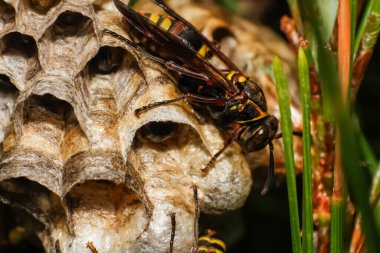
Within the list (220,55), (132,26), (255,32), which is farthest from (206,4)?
(132,26)

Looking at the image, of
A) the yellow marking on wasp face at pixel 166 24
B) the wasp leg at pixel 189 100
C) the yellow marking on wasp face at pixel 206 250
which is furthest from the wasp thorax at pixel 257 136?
the yellow marking on wasp face at pixel 166 24

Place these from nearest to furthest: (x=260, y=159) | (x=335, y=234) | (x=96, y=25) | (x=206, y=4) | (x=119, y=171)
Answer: (x=335, y=234) → (x=119, y=171) → (x=96, y=25) → (x=260, y=159) → (x=206, y=4)

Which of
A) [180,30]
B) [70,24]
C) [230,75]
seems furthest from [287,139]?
[70,24]

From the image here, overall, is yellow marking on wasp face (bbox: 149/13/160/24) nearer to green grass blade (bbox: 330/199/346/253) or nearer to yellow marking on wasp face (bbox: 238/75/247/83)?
yellow marking on wasp face (bbox: 238/75/247/83)

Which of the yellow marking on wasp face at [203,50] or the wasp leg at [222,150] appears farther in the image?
the yellow marking on wasp face at [203,50]

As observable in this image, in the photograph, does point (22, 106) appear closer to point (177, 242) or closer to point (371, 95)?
point (177, 242)

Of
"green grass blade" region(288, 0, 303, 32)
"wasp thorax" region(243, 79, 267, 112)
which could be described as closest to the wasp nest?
"wasp thorax" region(243, 79, 267, 112)

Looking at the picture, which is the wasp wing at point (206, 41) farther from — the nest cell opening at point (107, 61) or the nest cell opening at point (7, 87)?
the nest cell opening at point (7, 87)
